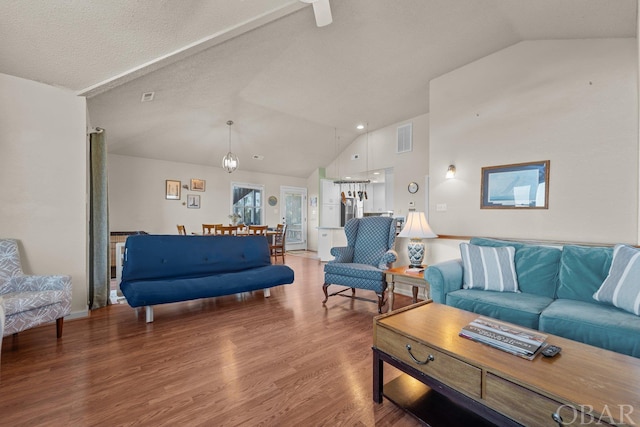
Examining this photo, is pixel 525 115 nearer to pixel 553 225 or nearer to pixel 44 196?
pixel 553 225

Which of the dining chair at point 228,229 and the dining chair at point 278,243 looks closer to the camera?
the dining chair at point 228,229

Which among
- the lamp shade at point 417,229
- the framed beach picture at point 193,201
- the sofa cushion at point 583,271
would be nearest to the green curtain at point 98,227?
the framed beach picture at point 193,201

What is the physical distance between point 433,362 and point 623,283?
1.60m

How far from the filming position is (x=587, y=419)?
2.99ft

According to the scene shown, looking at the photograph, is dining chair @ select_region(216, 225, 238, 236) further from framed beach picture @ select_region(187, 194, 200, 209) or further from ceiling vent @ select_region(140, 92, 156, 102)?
ceiling vent @ select_region(140, 92, 156, 102)

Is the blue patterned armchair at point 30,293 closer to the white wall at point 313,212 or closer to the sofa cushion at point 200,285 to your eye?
the sofa cushion at point 200,285

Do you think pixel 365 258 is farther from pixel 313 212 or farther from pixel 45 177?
pixel 313 212

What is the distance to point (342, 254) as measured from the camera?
144 inches

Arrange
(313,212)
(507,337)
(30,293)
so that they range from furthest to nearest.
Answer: (313,212)
(30,293)
(507,337)

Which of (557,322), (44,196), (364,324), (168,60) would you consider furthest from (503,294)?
(44,196)

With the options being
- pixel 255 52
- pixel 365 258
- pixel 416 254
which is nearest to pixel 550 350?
pixel 416 254

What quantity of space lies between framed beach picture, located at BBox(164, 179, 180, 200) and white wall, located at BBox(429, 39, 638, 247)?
5.93 metres

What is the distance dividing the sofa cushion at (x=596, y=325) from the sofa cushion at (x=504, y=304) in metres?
0.07

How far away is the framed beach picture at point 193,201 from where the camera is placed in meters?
6.83
